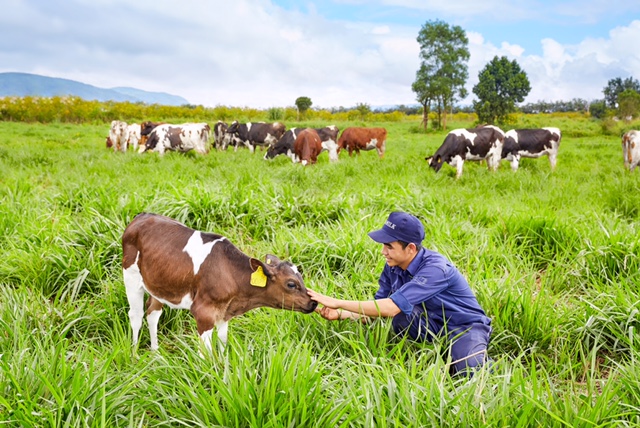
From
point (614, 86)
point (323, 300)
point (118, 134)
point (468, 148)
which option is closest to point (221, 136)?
point (118, 134)

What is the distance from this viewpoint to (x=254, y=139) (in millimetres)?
19281

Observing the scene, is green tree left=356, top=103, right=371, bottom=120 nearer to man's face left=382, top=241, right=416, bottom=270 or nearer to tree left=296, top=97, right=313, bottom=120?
tree left=296, top=97, right=313, bottom=120

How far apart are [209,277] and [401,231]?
1297mm

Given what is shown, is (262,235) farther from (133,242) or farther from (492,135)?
(492,135)

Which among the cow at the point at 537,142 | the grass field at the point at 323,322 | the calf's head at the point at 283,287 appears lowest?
the grass field at the point at 323,322

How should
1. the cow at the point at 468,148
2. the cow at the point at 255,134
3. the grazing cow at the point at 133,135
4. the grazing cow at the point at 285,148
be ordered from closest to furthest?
the cow at the point at 468,148
the grazing cow at the point at 285,148
the grazing cow at the point at 133,135
the cow at the point at 255,134

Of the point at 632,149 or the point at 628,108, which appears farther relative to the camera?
the point at 628,108

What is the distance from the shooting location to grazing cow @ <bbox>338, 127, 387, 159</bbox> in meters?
16.9

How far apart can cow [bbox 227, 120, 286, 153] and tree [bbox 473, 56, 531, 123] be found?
88.4 ft

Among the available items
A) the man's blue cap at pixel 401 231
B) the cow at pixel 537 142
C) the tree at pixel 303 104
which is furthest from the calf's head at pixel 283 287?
the tree at pixel 303 104

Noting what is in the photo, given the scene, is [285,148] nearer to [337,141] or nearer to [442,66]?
[337,141]

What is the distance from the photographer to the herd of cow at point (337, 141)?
11602mm

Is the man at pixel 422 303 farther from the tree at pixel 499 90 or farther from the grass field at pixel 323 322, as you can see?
the tree at pixel 499 90

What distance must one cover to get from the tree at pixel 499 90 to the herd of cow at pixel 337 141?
27.3 m
